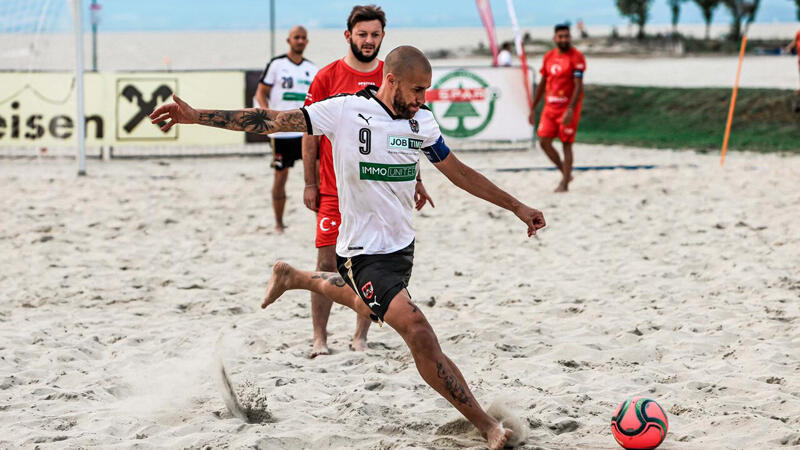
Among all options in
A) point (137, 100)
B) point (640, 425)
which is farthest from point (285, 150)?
point (137, 100)

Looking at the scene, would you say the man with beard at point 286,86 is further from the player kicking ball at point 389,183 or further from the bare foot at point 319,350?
the player kicking ball at point 389,183

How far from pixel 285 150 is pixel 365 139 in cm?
443

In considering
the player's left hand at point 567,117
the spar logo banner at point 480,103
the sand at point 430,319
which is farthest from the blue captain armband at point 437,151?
the spar logo banner at point 480,103

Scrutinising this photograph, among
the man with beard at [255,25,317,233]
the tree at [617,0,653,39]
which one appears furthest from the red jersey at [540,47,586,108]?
the tree at [617,0,653,39]

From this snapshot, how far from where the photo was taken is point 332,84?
15.8ft

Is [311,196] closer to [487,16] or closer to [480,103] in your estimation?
[480,103]

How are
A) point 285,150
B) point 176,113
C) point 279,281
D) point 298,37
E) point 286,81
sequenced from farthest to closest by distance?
point 285,150 → point 286,81 → point 298,37 → point 279,281 → point 176,113

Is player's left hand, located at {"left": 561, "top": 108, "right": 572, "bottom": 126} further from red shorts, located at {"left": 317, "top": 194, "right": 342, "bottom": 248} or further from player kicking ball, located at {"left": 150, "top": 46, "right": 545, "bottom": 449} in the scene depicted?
player kicking ball, located at {"left": 150, "top": 46, "right": 545, "bottom": 449}

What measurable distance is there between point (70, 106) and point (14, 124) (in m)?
0.88

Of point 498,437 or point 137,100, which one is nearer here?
point 498,437

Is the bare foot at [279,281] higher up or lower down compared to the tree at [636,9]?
lower down

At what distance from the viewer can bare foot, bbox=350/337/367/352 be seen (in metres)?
5.12

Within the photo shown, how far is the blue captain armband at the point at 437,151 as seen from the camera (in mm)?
3840

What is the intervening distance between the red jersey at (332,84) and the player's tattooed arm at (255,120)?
1.06 metres
